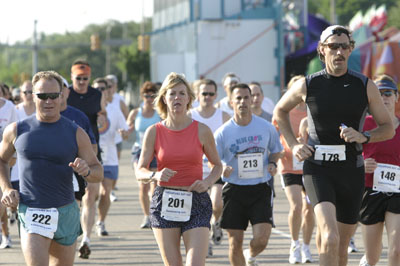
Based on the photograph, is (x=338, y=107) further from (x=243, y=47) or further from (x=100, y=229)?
(x=243, y=47)

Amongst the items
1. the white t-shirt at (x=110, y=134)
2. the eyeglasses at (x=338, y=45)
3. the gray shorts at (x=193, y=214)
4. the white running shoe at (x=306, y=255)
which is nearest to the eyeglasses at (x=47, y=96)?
the gray shorts at (x=193, y=214)

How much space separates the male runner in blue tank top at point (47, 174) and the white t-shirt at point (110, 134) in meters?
6.09

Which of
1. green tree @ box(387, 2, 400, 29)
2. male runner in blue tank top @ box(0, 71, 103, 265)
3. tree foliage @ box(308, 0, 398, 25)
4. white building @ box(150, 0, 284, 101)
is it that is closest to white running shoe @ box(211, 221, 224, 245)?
male runner in blue tank top @ box(0, 71, 103, 265)

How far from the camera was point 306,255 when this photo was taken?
10.4 m

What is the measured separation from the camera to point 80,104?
11125mm

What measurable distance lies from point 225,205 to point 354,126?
7.28 ft

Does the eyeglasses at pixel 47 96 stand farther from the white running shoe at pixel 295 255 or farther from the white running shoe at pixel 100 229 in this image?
the white running shoe at pixel 100 229

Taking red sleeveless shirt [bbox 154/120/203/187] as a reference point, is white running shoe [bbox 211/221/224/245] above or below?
below

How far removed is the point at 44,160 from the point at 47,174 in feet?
0.33

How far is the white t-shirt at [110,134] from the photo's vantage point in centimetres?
1305

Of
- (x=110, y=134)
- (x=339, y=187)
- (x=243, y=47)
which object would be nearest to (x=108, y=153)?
(x=110, y=134)

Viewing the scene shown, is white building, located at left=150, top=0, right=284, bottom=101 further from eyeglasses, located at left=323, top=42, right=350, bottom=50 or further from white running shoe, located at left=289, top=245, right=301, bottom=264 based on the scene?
eyeglasses, located at left=323, top=42, right=350, bottom=50

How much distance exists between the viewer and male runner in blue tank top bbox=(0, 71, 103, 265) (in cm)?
667

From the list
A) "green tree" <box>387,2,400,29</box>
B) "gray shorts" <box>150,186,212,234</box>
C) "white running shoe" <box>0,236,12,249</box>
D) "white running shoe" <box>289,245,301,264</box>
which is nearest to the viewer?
"gray shorts" <box>150,186,212,234</box>
